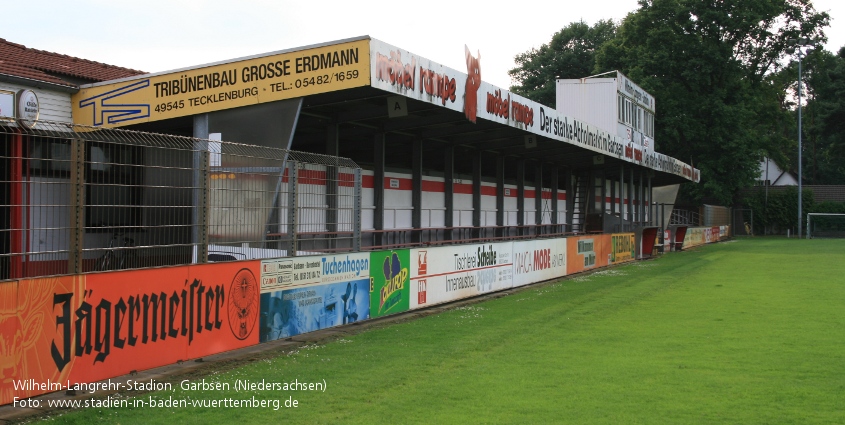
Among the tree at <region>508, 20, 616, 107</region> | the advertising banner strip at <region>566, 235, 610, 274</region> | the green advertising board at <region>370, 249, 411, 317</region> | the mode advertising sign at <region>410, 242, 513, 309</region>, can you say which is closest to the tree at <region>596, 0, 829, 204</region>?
the tree at <region>508, 20, 616, 107</region>

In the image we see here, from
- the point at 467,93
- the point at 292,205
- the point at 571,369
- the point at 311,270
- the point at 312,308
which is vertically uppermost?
the point at 467,93

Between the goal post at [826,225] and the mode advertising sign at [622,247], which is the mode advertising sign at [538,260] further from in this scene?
the goal post at [826,225]

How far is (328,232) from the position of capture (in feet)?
40.4

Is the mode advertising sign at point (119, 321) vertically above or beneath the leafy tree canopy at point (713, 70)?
beneath

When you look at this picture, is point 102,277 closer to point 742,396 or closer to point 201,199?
point 201,199

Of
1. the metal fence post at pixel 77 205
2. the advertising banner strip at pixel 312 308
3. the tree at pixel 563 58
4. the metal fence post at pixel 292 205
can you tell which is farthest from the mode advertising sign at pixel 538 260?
the tree at pixel 563 58

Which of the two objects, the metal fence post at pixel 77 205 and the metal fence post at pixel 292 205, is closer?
the metal fence post at pixel 77 205

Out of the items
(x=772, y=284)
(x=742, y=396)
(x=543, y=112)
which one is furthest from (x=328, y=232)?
(x=772, y=284)

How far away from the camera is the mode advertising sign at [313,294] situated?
1045 centimetres

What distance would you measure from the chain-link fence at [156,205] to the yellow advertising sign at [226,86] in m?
1.23

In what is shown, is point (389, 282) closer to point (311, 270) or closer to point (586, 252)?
point (311, 270)

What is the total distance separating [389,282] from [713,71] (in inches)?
1926

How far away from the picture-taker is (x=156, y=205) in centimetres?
906

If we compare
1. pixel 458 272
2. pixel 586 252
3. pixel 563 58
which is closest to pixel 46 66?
pixel 458 272
